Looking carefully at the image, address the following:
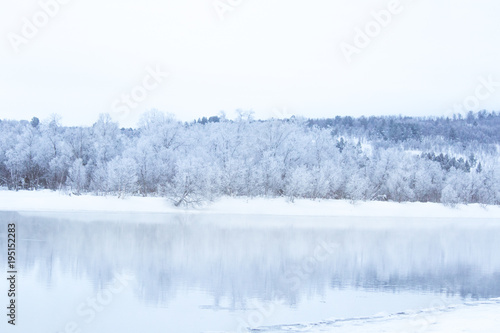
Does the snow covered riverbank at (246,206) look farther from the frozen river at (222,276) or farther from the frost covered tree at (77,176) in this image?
the frozen river at (222,276)

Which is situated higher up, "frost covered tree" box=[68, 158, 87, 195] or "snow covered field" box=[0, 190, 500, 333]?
"frost covered tree" box=[68, 158, 87, 195]

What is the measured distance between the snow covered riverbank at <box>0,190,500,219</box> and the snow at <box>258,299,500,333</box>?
3871cm

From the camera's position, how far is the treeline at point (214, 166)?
180 feet

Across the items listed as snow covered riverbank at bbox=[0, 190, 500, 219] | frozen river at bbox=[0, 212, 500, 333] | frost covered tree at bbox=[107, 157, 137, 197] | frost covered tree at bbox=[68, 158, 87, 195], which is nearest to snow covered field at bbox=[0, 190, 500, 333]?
snow covered riverbank at bbox=[0, 190, 500, 219]

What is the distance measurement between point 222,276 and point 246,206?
3713 cm

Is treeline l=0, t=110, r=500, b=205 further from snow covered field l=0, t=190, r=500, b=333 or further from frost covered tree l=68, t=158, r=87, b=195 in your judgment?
snow covered field l=0, t=190, r=500, b=333

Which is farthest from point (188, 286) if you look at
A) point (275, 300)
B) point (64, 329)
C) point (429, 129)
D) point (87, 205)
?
point (429, 129)

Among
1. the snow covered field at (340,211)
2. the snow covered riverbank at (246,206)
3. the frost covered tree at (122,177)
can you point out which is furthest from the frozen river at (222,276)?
the frost covered tree at (122,177)

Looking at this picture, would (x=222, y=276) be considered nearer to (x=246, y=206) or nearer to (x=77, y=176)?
(x=246, y=206)

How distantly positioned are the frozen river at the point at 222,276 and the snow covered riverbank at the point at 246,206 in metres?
13.7

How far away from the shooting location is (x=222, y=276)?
19281 millimetres

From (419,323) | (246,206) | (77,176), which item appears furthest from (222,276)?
(77,176)

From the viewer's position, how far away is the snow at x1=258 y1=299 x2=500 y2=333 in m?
11.7

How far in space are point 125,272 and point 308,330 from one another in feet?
30.4
